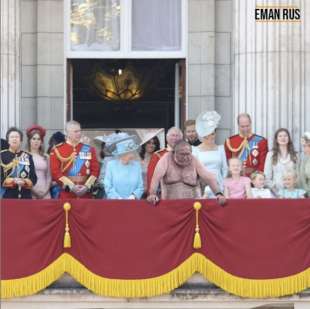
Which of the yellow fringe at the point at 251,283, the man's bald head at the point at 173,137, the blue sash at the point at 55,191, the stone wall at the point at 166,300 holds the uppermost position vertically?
the man's bald head at the point at 173,137

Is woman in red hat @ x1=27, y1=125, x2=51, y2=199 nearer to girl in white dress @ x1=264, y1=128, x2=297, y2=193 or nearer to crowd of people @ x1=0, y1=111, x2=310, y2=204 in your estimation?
crowd of people @ x1=0, y1=111, x2=310, y2=204

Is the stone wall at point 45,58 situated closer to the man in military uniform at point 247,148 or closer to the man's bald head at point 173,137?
the man in military uniform at point 247,148

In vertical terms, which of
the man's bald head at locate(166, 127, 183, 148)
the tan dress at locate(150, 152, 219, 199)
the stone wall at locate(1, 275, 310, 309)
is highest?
the man's bald head at locate(166, 127, 183, 148)

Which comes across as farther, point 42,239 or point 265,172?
point 265,172

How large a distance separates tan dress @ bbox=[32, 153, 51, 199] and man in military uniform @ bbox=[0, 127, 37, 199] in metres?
0.19

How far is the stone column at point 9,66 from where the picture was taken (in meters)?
18.2

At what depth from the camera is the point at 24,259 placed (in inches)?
582

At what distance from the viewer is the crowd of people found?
590 inches

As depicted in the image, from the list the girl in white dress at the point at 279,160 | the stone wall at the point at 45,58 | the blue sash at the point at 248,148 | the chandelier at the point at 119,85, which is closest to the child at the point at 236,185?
the girl in white dress at the point at 279,160

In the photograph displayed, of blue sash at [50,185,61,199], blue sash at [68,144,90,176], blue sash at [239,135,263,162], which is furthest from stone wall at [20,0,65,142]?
blue sash at [239,135,263,162]

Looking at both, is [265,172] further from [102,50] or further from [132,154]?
[102,50]

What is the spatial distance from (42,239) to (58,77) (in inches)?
177

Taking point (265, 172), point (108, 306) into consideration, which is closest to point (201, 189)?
point (265, 172)

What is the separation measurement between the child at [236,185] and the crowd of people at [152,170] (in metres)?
0.01
